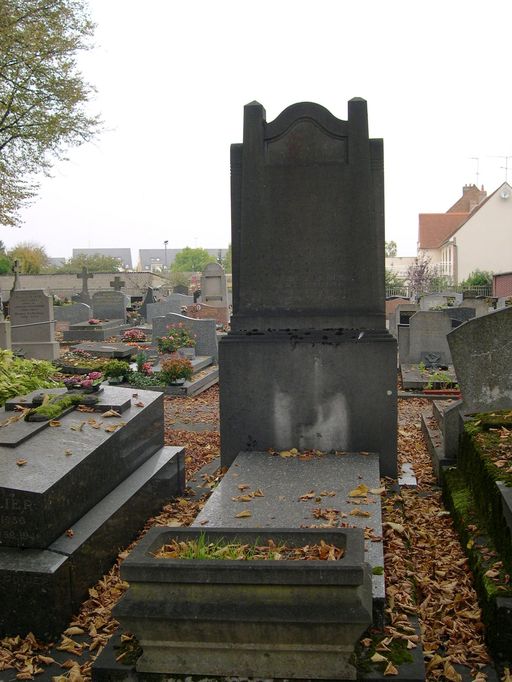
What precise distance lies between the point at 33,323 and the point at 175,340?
512cm

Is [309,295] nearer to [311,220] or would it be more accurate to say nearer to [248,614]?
[311,220]

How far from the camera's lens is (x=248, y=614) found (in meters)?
2.80

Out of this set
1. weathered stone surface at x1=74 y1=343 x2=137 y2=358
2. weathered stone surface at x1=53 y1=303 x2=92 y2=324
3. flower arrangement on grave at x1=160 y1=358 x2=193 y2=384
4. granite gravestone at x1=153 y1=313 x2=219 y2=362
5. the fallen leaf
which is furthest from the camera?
weathered stone surface at x1=53 y1=303 x2=92 y2=324

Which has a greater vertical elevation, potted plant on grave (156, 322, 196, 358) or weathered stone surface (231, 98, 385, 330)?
weathered stone surface (231, 98, 385, 330)

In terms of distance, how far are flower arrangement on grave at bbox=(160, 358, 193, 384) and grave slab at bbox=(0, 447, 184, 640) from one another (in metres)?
7.30

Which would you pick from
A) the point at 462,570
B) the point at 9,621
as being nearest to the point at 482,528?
the point at 462,570

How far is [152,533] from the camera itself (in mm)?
3281

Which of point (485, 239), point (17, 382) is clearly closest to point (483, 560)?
point (17, 382)

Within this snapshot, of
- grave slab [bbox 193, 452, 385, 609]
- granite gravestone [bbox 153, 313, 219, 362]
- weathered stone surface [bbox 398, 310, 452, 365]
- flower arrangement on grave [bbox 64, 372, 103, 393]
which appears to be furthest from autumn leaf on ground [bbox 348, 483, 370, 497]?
granite gravestone [bbox 153, 313, 219, 362]

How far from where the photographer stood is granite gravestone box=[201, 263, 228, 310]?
27297mm

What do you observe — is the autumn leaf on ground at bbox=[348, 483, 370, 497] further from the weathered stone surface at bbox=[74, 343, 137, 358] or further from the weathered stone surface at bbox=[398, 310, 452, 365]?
the weathered stone surface at bbox=[74, 343, 137, 358]

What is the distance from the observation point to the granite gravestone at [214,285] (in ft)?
89.6

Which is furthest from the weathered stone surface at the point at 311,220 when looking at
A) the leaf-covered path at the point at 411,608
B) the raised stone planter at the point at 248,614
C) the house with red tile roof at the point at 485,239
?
the house with red tile roof at the point at 485,239

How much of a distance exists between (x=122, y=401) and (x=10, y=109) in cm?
1975
